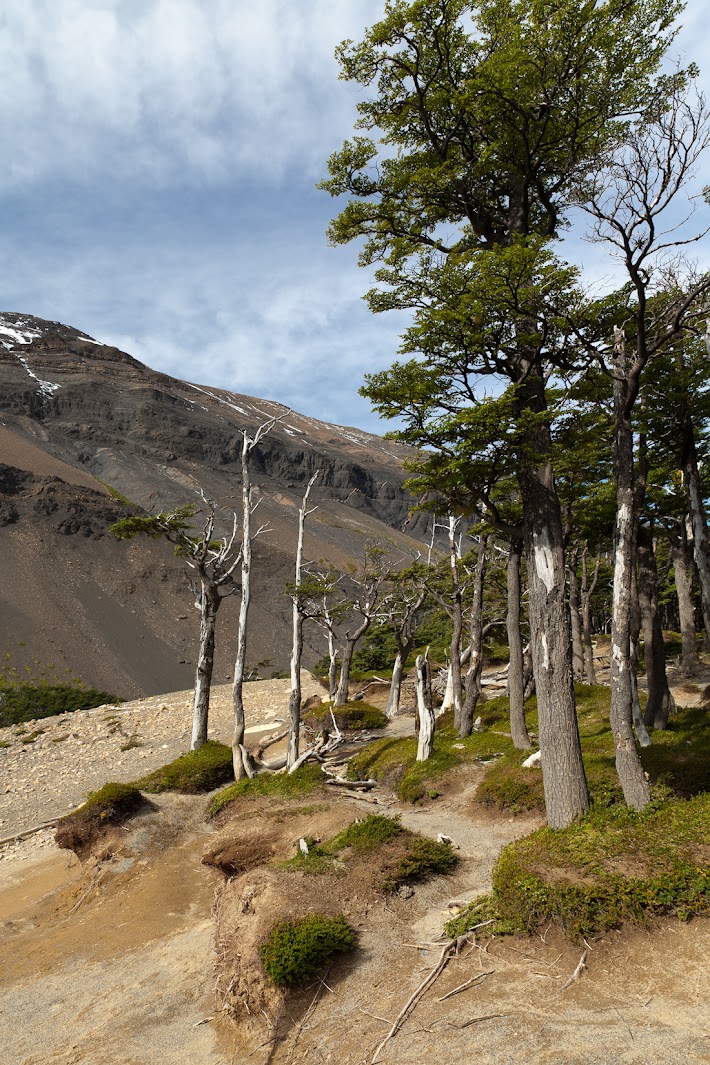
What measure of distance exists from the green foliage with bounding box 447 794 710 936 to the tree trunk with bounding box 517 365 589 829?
0.61 m

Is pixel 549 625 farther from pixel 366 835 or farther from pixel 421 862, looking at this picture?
pixel 366 835

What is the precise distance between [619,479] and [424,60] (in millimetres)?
7919

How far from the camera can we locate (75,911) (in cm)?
1202

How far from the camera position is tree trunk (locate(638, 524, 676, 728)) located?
14359 mm

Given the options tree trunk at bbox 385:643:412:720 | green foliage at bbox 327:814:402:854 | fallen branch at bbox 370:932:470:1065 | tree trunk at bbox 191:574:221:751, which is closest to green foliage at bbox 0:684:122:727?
tree trunk at bbox 191:574:221:751

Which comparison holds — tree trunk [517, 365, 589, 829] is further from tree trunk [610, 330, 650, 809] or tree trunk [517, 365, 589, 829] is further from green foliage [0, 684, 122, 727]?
green foliage [0, 684, 122, 727]

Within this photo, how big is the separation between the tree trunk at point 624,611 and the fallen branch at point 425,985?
3148 mm

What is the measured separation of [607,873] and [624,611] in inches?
135

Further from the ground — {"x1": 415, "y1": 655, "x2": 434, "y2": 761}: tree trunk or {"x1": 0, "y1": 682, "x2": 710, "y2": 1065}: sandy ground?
{"x1": 415, "y1": 655, "x2": 434, "y2": 761}: tree trunk

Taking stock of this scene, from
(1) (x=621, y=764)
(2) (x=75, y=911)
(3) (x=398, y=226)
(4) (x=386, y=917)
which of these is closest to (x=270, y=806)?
(2) (x=75, y=911)

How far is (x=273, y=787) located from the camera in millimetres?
15422

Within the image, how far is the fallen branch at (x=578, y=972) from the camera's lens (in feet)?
20.0

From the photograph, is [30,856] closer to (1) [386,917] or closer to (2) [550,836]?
(1) [386,917]

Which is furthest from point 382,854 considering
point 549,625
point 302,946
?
point 549,625
